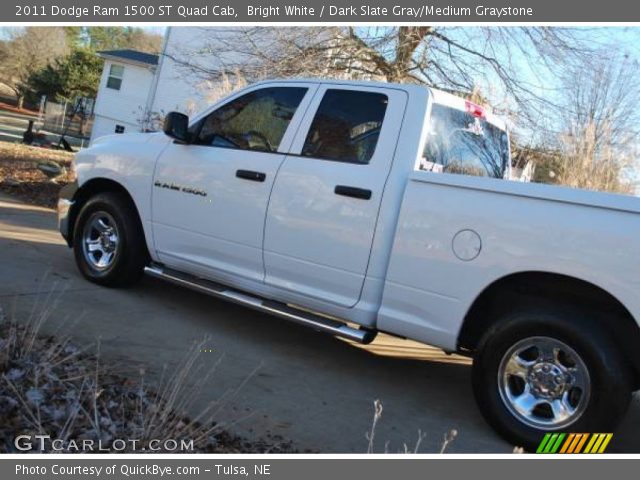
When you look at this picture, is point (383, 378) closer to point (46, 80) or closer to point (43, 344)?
point (43, 344)

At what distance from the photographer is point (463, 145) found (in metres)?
5.08

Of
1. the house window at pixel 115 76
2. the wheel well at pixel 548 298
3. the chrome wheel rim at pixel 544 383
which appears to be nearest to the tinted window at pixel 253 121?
the wheel well at pixel 548 298

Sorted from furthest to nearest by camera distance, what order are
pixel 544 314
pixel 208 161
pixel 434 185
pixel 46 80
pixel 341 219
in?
pixel 46 80 < pixel 208 161 < pixel 341 219 < pixel 434 185 < pixel 544 314

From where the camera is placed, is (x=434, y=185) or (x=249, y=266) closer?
(x=434, y=185)

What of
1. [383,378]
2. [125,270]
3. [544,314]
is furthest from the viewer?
[125,270]

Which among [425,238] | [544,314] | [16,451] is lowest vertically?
[16,451]

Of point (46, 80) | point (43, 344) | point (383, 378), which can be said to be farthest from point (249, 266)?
point (46, 80)

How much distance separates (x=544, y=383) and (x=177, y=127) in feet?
11.3

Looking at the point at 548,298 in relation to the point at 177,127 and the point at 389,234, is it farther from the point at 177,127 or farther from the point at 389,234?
the point at 177,127

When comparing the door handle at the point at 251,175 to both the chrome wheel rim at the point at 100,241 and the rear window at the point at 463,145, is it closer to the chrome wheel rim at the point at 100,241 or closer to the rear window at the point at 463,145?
the rear window at the point at 463,145

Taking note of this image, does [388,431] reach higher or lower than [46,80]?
lower

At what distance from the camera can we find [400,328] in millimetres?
4398

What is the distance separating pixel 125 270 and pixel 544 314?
3646 millimetres

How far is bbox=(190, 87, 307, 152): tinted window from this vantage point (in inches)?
203
